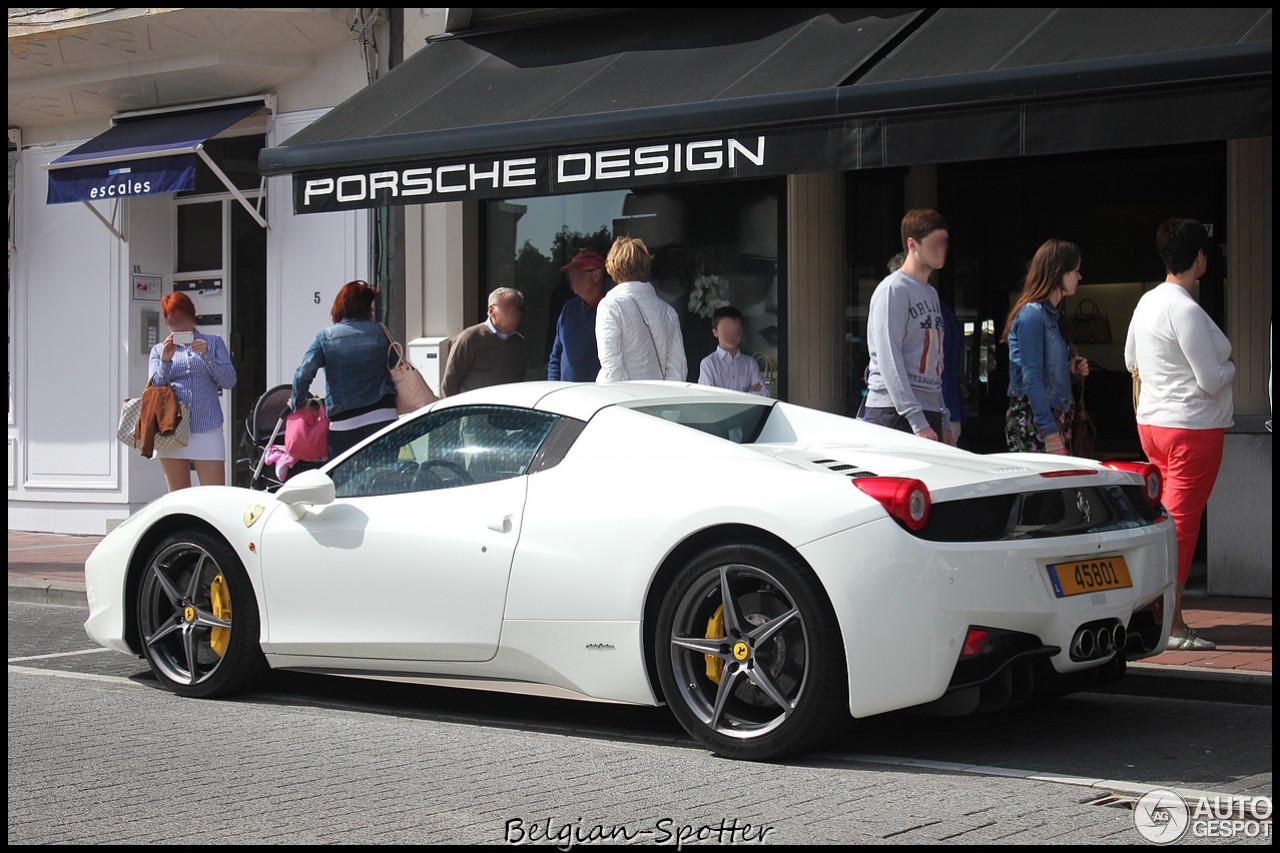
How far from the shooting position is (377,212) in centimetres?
1289

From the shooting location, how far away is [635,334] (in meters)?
8.55

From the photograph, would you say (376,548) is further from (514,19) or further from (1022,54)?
(514,19)

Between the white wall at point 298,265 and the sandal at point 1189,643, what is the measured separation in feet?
25.3

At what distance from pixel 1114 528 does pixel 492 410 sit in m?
2.39

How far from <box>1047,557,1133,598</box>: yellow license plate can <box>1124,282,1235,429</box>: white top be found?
6.50ft

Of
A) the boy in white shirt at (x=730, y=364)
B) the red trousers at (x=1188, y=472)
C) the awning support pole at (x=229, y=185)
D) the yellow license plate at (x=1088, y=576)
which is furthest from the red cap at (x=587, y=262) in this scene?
the yellow license plate at (x=1088, y=576)

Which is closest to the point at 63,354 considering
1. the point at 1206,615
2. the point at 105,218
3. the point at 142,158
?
the point at 105,218

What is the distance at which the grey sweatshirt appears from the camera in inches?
293

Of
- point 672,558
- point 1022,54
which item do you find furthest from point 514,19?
point 672,558

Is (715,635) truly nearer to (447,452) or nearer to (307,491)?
(447,452)

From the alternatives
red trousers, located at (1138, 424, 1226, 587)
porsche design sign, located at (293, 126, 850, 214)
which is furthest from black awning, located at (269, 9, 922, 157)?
red trousers, located at (1138, 424, 1226, 587)

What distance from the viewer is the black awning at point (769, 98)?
7.96 m

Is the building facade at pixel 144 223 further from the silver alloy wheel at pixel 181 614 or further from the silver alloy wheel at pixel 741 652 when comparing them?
the silver alloy wheel at pixel 741 652

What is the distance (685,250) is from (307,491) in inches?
231
